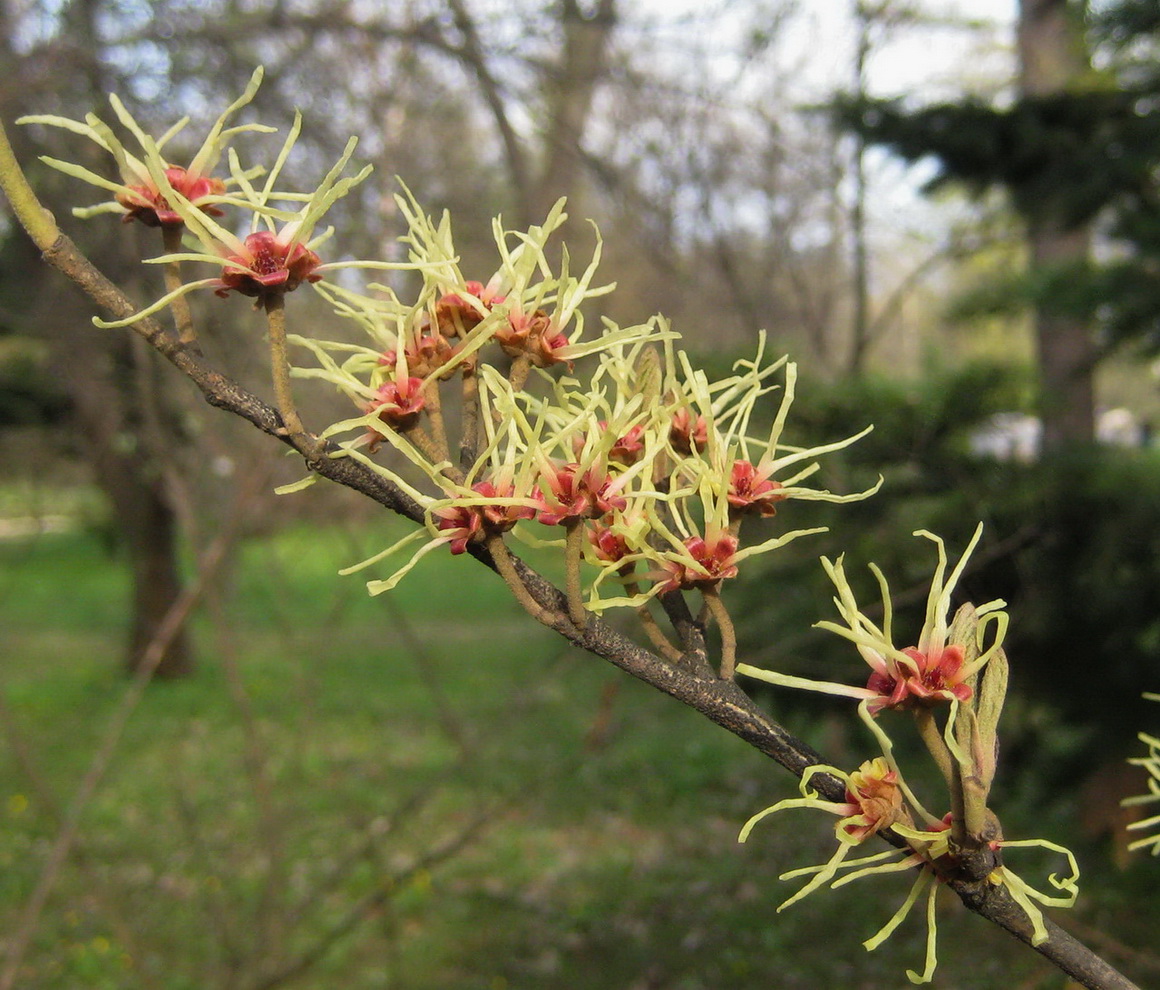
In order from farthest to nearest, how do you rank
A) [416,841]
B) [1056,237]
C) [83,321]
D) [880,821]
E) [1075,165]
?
[416,841] → [1056,237] → [83,321] → [1075,165] → [880,821]

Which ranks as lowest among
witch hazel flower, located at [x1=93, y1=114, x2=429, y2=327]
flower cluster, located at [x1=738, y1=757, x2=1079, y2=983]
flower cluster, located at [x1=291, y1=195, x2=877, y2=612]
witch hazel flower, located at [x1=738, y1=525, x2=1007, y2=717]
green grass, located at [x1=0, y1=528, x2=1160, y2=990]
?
green grass, located at [x1=0, y1=528, x2=1160, y2=990]

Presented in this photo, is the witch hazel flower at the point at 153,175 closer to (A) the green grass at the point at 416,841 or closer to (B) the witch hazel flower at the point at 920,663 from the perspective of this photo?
(B) the witch hazel flower at the point at 920,663

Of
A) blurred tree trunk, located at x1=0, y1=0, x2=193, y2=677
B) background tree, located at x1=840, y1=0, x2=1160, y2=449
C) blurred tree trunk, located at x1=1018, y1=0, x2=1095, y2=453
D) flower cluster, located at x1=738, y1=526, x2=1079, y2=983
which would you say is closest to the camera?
flower cluster, located at x1=738, y1=526, x2=1079, y2=983

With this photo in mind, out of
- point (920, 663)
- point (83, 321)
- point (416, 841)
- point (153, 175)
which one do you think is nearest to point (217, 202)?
point (153, 175)

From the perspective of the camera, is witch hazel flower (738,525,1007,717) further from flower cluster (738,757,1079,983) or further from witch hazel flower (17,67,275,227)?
witch hazel flower (17,67,275,227)

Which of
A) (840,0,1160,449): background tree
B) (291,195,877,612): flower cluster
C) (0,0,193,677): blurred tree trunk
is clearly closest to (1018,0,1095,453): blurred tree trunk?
(840,0,1160,449): background tree

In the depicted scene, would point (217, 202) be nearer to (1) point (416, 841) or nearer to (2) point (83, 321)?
(2) point (83, 321)

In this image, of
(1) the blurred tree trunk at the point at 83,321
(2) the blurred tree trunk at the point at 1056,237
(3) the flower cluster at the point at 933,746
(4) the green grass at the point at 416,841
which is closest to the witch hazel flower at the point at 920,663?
(3) the flower cluster at the point at 933,746
